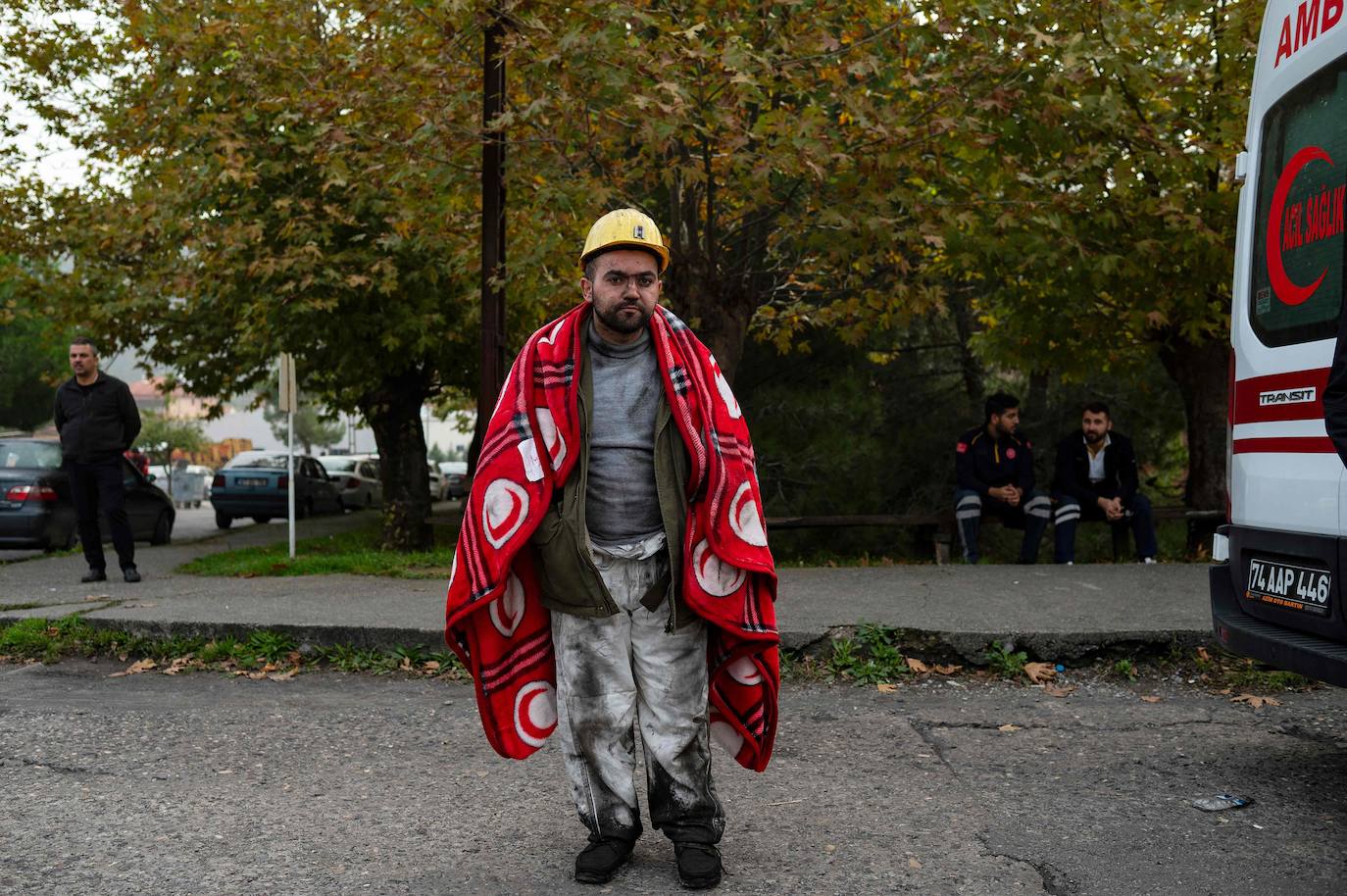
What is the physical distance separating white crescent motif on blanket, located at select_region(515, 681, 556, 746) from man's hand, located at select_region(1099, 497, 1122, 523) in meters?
8.02

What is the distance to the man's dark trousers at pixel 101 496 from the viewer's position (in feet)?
32.6

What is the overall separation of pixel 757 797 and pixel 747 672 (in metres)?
0.96

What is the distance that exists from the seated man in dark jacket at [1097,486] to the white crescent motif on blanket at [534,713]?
7.80 metres

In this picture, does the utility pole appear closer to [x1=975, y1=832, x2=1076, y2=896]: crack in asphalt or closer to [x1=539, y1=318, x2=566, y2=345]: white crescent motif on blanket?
[x1=539, y1=318, x2=566, y2=345]: white crescent motif on blanket

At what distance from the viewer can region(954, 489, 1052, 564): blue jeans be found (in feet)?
35.6

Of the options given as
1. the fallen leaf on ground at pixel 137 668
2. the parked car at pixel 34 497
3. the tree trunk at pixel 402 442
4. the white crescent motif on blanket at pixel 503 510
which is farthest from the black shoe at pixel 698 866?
the tree trunk at pixel 402 442

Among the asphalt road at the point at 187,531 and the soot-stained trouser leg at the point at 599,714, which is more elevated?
the soot-stained trouser leg at the point at 599,714

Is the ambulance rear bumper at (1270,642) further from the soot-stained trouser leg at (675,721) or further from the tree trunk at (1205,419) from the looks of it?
the tree trunk at (1205,419)

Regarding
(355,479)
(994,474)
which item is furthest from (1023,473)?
(355,479)

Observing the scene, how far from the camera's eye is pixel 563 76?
29.3 ft

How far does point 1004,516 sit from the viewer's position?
36.8 ft

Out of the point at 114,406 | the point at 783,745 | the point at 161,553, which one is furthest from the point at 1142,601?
the point at 161,553

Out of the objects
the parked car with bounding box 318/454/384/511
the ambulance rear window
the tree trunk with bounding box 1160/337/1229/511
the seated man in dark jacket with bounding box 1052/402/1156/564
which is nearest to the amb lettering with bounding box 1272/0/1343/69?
the ambulance rear window

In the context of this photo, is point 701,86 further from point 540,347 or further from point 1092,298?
point 540,347
